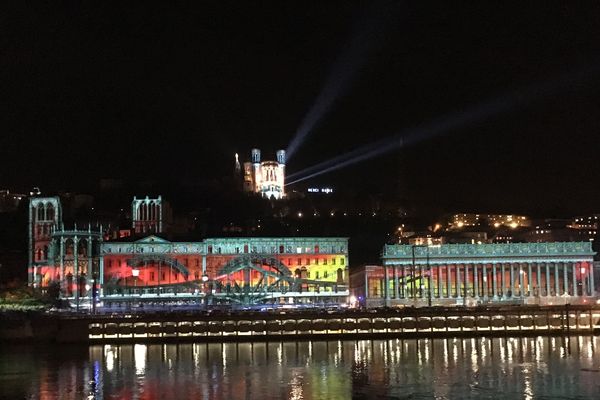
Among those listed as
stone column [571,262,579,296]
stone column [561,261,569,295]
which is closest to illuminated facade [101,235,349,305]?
stone column [561,261,569,295]

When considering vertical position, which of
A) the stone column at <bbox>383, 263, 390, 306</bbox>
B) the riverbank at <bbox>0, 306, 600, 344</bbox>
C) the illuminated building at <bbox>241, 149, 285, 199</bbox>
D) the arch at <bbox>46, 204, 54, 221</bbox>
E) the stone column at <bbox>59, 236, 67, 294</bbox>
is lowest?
the riverbank at <bbox>0, 306, 600, 344</bbox>

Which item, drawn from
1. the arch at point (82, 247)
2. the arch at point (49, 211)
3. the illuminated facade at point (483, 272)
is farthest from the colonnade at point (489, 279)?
the arch at point (49, 211)

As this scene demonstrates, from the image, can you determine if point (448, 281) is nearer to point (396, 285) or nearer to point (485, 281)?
point (485, 281)

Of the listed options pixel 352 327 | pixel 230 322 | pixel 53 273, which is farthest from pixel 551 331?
pixel 53 273

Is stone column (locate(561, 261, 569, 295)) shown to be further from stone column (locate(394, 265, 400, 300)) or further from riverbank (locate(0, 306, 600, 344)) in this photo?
riverbank (locate(0, 306, 600, 344))

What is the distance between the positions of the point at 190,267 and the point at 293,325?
4006 cm

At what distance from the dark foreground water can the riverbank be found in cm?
405

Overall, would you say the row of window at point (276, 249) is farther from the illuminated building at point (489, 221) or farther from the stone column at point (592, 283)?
the illuminated building at point (489, 221)

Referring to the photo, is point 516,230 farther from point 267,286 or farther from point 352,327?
point 352,327

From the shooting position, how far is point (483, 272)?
116 meters

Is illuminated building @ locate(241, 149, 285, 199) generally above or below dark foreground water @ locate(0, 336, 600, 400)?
above

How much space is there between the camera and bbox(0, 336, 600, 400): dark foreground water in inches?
1845

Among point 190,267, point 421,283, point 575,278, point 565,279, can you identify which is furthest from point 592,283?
point 190,267

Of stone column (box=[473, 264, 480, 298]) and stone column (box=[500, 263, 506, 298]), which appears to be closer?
stone column (box=[500, 263, 506, 298])
